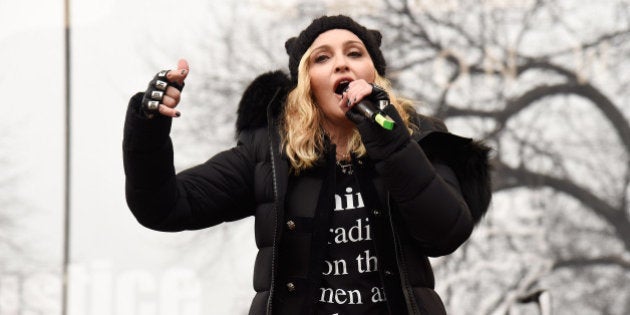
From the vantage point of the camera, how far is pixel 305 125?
249 centimetres

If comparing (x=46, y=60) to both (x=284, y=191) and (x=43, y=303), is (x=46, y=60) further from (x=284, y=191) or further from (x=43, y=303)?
(x=284, y=191)

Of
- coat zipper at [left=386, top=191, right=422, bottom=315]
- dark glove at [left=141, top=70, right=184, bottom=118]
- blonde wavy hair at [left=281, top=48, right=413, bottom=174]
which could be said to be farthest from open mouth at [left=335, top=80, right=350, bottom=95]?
dark glove at [left=141, top=70, right=184, bottom=118]

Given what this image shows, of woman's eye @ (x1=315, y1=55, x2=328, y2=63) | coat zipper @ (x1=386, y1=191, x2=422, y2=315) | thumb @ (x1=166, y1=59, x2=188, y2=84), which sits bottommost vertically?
coat zipper @ (x1=386, y1=191, x2=422, y2=315)

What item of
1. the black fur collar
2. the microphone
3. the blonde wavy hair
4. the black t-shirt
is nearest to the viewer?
the microphone

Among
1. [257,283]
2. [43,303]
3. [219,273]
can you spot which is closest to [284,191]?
[257,283]

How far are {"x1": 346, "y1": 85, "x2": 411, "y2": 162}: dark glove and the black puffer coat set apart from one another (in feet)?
0.06

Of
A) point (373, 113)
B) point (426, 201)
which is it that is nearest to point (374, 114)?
point (373, 113)

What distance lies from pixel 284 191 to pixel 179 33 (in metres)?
1.95

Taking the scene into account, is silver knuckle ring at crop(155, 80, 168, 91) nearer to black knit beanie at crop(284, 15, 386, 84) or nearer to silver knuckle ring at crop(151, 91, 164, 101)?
silver knuckle ring at crop(151, 91, 164, 101)

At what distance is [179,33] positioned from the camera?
414 cm

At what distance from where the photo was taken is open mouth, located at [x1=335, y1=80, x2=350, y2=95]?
95.9 inches

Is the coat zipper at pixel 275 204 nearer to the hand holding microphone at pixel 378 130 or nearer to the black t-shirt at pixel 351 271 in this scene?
the black t-shirt at pixel 351 271

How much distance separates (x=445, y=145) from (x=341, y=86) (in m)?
0.28

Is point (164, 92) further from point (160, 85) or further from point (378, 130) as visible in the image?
point (378, 130)
